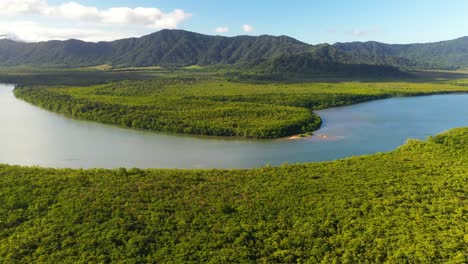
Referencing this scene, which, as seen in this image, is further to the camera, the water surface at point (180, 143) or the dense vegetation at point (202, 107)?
the dense vegetation at point (202, 107)

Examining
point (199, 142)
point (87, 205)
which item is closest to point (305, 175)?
point (87, 205)

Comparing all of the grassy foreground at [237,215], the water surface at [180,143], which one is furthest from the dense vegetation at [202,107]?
the grassy foreground at [237,215]

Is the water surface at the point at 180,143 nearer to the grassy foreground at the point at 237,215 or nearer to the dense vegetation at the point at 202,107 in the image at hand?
the dense vegetation at the point at 202,107

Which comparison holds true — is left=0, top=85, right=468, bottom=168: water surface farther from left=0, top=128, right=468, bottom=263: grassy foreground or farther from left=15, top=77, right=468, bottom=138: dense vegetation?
left=0, top=128, right=468, bottom=263: grassy foreground

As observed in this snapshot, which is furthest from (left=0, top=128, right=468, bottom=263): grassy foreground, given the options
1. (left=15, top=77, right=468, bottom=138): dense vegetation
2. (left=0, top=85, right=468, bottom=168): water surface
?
(left=15, top=77, right=468, bottom=138): dense vegetation

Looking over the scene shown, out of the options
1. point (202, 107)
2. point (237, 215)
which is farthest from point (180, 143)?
point (237, 215)

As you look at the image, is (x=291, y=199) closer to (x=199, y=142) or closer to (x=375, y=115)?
(x=199, y=142)
